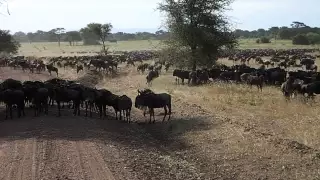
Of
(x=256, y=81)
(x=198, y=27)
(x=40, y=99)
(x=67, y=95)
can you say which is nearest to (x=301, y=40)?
(x=198, y=27)

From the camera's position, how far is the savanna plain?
556 inches

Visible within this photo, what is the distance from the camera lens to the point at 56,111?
24422 millimetres

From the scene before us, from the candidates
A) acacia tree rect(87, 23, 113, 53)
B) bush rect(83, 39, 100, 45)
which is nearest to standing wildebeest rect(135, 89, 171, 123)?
acacia tree rect(87, 23, 113, 53)

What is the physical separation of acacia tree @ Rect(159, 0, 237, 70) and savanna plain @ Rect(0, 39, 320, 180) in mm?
18980

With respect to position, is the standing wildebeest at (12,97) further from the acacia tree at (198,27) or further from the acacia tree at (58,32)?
the acacia tree at (58,32)

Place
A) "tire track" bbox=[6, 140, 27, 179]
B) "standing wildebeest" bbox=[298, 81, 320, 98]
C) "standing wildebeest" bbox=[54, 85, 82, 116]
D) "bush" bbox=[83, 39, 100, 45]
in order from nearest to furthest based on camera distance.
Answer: "tire track" bbox=[6, 140, 27, 179]
"standing wildebeest" bbox=[54, 85, 82, 116]
"standing wildebeest" bbox=[298, 81, 320, 98]
"bush" bbox=[83, 39, 100, 45]

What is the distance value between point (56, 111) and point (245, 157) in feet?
39.5

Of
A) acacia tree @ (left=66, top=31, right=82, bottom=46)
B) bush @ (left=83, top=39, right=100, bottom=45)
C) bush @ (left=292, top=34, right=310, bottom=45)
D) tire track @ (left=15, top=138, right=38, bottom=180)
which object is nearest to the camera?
tire track @ (left=15, top=138, right=38, bottom=180)

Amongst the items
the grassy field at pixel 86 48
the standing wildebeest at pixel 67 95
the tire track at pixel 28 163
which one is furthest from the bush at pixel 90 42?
the tire track at pixel 28 163

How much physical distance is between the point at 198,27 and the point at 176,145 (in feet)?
91.2

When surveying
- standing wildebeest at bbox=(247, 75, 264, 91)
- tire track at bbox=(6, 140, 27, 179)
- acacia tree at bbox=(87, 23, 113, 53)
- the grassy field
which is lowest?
the grassy field

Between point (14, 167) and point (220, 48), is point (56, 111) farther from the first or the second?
point (220, 48)

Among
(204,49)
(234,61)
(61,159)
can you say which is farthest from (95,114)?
(234,61)

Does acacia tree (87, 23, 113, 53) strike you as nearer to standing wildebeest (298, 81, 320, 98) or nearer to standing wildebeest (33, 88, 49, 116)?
standing wildebeest (298, 81, 320, 98)
